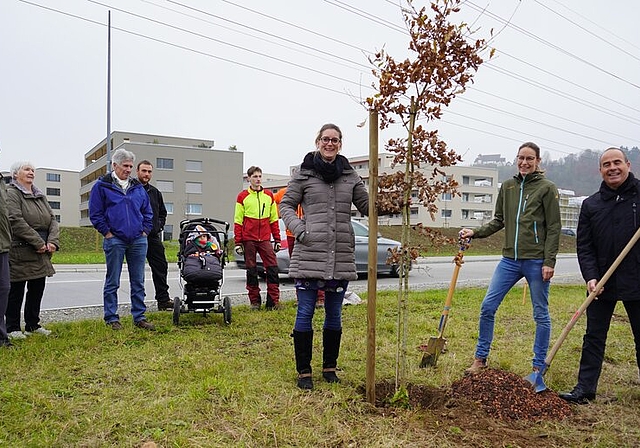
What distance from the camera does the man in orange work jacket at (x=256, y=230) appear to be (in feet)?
24.0

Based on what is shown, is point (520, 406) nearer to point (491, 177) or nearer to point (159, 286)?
point (159, 286)

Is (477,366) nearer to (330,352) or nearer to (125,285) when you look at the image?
(330,352)

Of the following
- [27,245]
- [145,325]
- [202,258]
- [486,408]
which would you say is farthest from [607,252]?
[27,245]

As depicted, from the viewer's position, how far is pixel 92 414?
3.44 metres

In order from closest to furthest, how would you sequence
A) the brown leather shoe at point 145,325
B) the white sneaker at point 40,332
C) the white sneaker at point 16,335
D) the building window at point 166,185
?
the white sneaker at point 16,335 < the white sneaker at point 40,332 < the brown leather shoe at point 145,325 < the building window at point 166,185

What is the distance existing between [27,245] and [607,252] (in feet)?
19.1

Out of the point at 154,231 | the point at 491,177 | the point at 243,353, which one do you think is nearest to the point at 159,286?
the point at 154,231

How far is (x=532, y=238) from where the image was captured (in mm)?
4238

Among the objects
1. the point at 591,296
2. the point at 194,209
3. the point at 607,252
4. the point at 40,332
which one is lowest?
the point at 40,332

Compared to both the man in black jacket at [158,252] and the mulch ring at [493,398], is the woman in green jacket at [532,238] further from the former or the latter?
the man in black jacket at [158,252]

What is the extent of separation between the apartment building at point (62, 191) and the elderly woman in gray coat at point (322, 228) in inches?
3649

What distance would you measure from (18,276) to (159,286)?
7.25 ft

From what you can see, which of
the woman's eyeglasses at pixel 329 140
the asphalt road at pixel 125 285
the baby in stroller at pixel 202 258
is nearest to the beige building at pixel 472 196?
the asphalt road at pixel 125 285

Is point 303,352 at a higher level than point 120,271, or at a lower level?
lower
